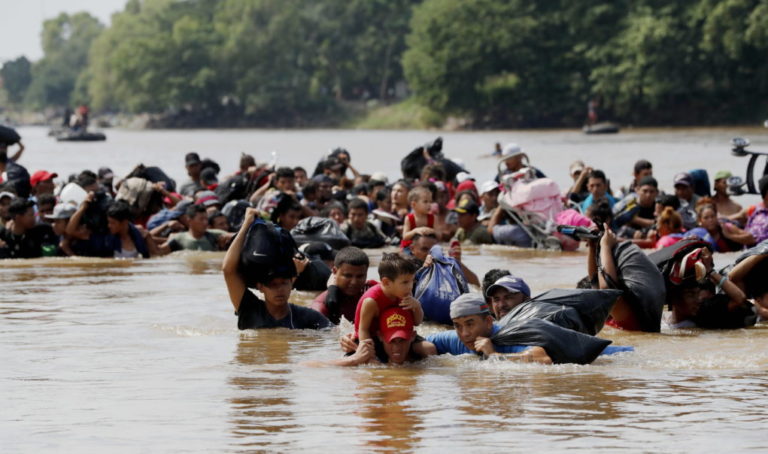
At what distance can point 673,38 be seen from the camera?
79.4m

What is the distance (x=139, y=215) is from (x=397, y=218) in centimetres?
309

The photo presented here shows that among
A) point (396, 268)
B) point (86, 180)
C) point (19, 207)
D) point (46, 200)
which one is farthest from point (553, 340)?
point (86, 180)

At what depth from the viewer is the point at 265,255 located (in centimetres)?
988

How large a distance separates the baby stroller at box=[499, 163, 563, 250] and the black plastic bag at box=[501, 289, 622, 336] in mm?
7509

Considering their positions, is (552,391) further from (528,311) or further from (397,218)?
(397,218)

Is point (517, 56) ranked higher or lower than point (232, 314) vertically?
higher

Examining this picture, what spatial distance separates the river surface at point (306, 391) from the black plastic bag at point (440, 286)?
0.65 feet

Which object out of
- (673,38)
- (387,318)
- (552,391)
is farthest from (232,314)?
(673,38)

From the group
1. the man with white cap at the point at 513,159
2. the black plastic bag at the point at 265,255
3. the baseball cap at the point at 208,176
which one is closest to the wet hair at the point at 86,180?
the baseball cap at the point at 208,176

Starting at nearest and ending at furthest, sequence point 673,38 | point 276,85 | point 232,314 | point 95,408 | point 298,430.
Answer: point 298,430 → point 95,408 → point 232,314 → point 673,38 → point 276,85

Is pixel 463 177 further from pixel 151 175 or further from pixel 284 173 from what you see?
pixel 151 175

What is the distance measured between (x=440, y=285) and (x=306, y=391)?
227 cm

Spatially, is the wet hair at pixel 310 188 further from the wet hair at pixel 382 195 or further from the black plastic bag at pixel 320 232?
the black plastic bag at pixel 320 232

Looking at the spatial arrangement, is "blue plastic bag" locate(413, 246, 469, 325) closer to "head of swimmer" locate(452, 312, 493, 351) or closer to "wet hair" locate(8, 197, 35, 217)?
"head of swimmer" locate(452, 312, 493, 351)
